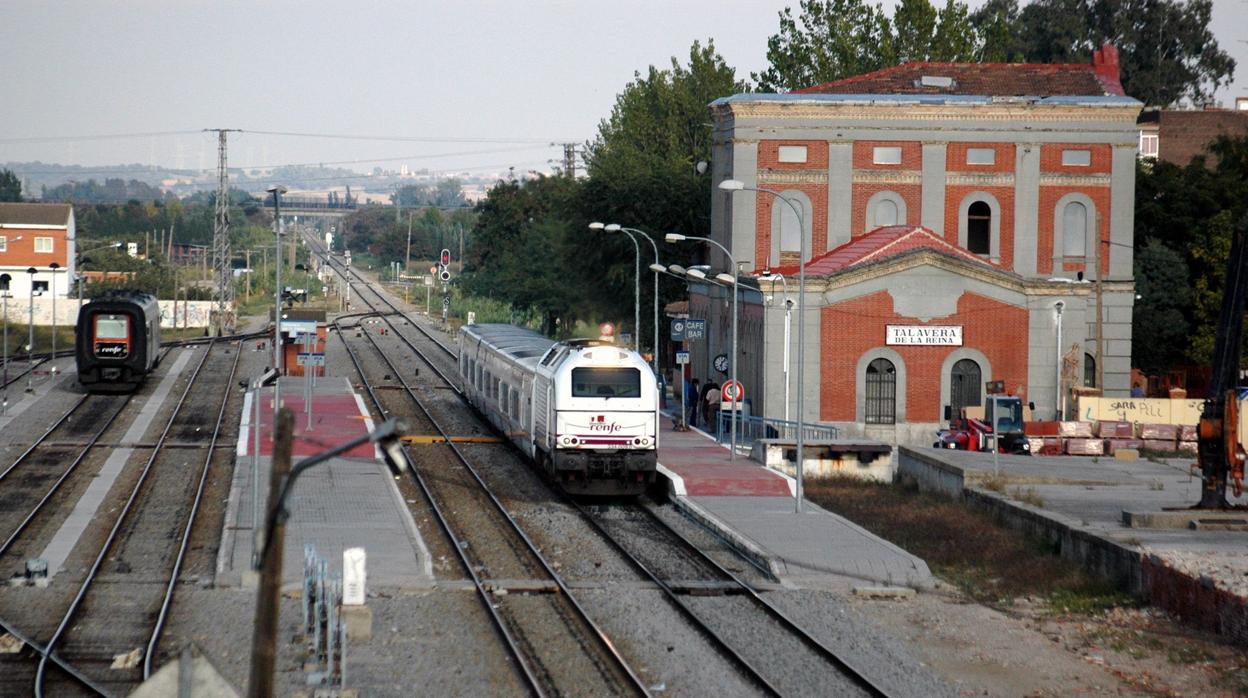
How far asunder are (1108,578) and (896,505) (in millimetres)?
8506

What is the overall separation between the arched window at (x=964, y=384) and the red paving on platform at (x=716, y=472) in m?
8.04

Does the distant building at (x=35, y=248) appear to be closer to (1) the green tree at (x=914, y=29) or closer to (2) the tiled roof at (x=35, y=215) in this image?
(2) the tiled roof at (x=35, y=215)

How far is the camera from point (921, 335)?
41.9 metres

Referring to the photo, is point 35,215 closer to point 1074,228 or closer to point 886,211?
point 886,211

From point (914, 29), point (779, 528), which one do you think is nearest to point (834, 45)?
point (914, 29)

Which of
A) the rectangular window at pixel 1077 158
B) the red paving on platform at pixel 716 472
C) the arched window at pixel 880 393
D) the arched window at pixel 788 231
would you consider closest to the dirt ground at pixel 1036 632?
the red paving on platform at pixel 716 472

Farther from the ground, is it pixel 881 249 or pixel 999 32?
pixel 999 32

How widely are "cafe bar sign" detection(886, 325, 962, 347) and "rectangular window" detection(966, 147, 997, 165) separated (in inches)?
374

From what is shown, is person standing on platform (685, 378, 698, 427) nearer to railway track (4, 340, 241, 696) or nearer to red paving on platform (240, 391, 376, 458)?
red paving on platform (240, 391, 376, 458)

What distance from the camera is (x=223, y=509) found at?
28250 mm

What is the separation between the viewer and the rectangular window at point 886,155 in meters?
49.1

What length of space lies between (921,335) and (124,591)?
26.4m

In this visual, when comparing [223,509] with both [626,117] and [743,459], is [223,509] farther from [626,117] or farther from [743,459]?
[626,117]

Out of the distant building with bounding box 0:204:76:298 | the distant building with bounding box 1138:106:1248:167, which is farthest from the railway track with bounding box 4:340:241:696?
the distant building with bounding box 1138:106:1248:167
